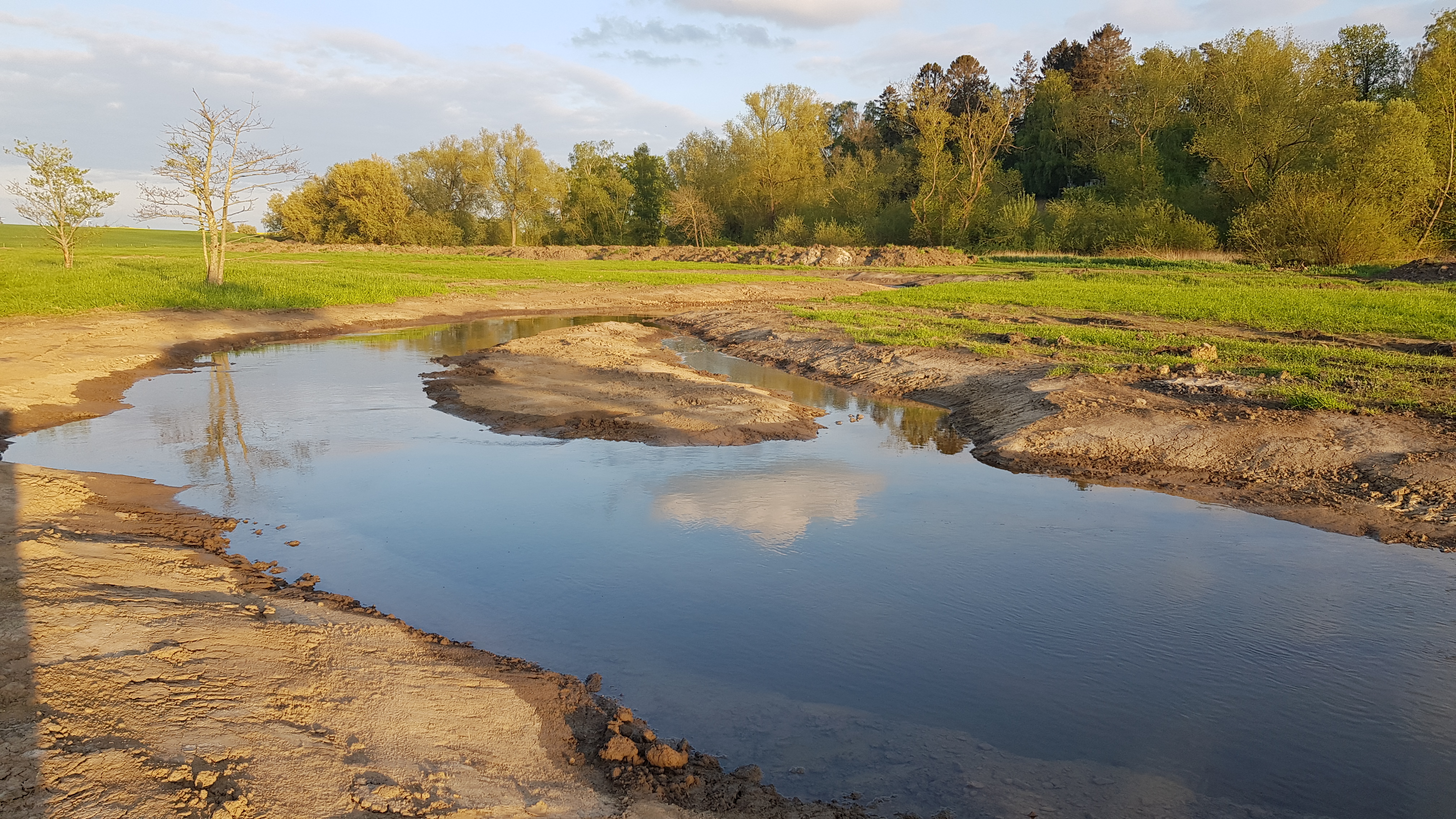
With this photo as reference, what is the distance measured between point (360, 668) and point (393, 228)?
232 feet

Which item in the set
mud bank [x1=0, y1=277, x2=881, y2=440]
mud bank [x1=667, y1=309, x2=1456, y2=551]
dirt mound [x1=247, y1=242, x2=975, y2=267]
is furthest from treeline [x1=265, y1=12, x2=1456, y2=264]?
mud bank [x1=667, y1=309, x2=1456, y2=551]

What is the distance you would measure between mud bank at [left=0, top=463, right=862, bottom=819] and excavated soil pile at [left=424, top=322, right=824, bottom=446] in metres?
6.21

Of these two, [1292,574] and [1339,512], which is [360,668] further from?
[1339,512]

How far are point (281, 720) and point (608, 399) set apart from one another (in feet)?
32.0

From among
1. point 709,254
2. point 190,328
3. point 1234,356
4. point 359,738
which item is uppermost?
point 709,254

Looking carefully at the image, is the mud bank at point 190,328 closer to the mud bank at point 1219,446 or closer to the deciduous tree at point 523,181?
the mud bank at point 1219,446

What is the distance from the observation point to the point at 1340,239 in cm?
3534

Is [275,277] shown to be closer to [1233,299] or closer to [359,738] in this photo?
[359,738]

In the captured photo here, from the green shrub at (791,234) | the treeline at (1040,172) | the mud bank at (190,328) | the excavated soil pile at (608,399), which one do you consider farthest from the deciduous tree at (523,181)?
the excavated soil pile at (608,399)

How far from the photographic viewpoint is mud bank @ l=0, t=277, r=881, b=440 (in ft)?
43.5

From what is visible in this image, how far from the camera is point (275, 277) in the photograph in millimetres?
31875

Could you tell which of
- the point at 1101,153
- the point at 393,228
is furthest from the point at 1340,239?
the point at 393,228

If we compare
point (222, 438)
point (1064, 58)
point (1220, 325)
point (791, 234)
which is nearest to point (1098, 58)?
point (1064, 58)

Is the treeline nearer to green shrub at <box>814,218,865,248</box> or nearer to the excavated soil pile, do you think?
green shrub at <box>814,218,865,248</box>
